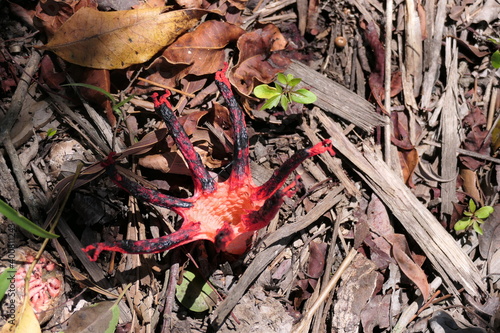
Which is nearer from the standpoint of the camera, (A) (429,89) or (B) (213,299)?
(B) (213,299)

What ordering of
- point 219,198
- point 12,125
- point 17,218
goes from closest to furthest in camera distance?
1. point 17,218
2. point 219,198
3. point 12,125

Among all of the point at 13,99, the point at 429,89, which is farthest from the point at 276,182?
the point at 13,99

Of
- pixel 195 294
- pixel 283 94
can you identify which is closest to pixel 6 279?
pixel 195 294

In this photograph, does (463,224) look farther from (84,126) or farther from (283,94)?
(84,126)

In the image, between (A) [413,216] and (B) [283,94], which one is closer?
(B) [283,94]

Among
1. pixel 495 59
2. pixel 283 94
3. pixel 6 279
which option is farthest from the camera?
pixel 495 59

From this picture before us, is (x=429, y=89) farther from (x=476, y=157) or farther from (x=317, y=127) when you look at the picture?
(x=317, y=127)
